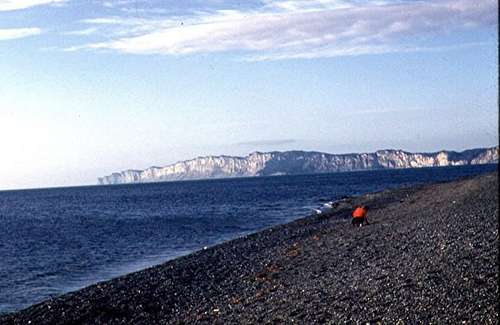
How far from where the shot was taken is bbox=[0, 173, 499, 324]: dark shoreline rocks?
17391 millimetres

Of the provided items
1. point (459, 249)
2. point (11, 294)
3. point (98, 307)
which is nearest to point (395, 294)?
point (459, 249)

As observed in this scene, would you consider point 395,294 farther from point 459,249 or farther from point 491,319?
point 459,249

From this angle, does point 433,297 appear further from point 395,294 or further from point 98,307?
point 98,307

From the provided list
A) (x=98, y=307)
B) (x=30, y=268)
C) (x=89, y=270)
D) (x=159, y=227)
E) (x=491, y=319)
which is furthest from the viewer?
(x=159, y=227)

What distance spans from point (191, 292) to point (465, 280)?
1248 centimetres

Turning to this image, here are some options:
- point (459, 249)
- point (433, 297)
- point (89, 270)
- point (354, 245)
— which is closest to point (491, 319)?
point (433, 297)

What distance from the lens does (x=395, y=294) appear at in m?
18.5

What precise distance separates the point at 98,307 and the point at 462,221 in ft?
64.5

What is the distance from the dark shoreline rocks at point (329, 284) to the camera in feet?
57.1

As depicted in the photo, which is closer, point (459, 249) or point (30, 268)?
point (459, 249)

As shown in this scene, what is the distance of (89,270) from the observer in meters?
40.4

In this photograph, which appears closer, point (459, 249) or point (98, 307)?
point (459, 249)

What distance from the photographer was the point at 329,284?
22.3m

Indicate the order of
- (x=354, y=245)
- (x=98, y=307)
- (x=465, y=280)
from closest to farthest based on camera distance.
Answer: (x=465, y=280)
(x=98, y=307)
(x=354, y=245)
